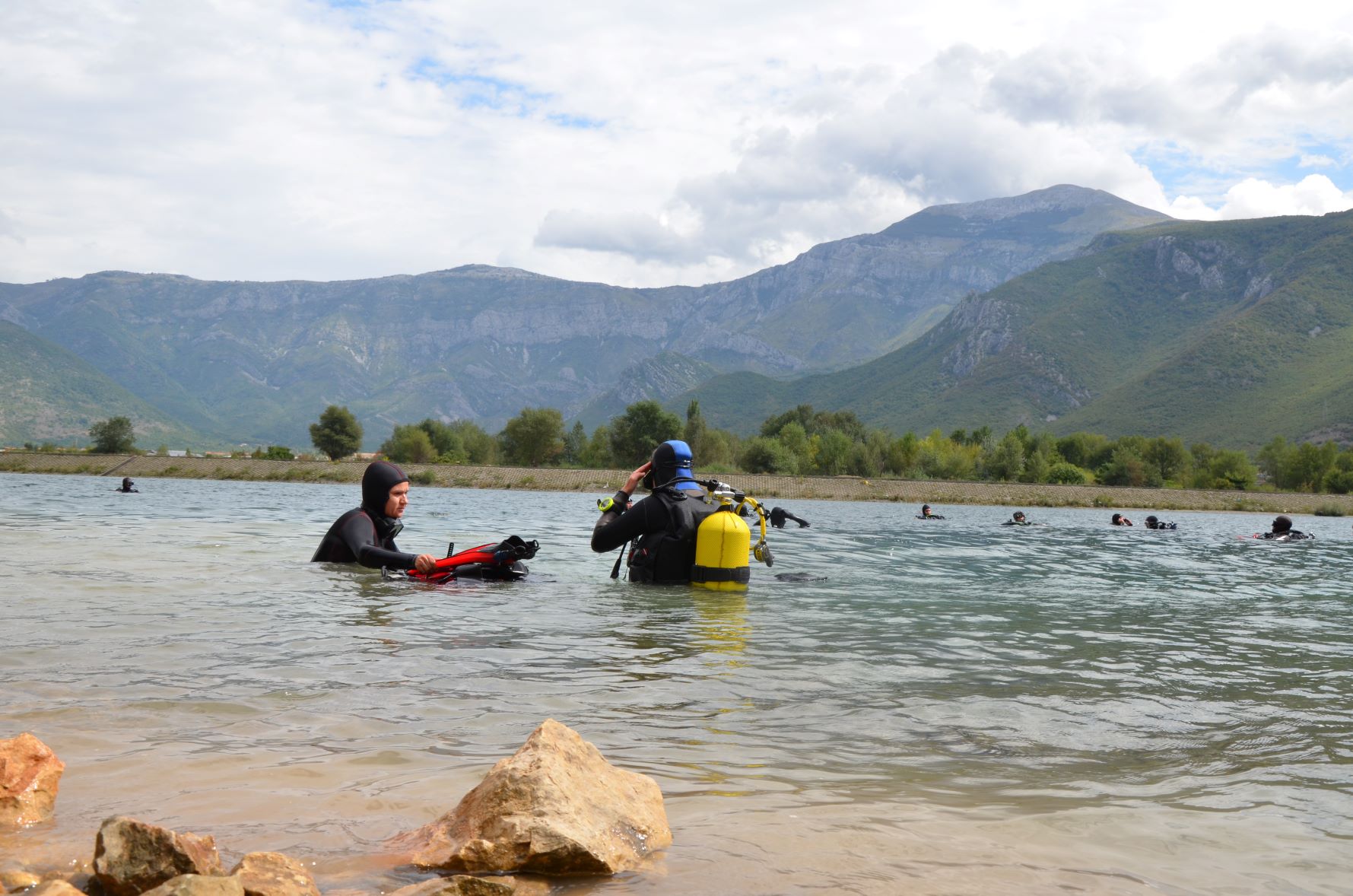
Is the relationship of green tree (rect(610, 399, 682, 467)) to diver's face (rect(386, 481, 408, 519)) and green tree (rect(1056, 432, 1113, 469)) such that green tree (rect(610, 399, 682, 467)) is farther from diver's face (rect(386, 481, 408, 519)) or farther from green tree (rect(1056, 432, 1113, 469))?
diver's face (rect(386, 481, 408, 519))

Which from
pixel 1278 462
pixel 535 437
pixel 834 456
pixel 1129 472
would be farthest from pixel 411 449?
pixel 1278 462

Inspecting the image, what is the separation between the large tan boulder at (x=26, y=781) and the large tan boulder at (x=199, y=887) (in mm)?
1680

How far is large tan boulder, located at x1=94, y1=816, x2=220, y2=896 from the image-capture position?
347cm

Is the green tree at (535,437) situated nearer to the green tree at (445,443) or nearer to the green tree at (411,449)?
the green tree at (411,449)

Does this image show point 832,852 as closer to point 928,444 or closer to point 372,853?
point 372,853

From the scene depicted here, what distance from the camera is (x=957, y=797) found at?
5.21 meters

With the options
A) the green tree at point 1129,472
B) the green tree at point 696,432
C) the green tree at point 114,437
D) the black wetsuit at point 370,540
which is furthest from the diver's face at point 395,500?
the green tree at point 1129,472

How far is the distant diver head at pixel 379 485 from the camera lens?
1405cm

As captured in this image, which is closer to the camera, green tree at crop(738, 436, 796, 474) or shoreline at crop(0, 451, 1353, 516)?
shoreline at crop(0, 451, 1353, 516)

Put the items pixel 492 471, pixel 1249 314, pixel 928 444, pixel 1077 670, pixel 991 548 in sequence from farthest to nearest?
1. pixel 1249 314
2. pixel 928 444
3. pixel 492 471
4. pixel 991 548
5. pixel 1077 670

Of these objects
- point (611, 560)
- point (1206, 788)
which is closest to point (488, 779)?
point (1206, 788)

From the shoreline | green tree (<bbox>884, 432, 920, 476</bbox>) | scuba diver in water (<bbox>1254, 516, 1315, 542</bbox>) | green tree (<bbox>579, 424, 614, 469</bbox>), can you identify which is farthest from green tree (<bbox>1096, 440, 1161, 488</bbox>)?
scuba diver in water (<bbox>1254, 516, 1315, 542</bbox>)

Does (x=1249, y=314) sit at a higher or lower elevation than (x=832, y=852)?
higher

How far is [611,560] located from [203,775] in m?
14.9
